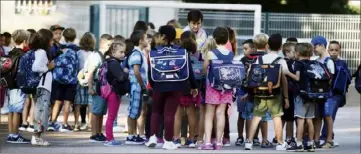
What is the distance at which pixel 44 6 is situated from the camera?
32344 mm

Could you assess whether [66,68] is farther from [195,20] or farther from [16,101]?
[195,20]

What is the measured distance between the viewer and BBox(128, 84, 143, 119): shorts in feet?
53.4

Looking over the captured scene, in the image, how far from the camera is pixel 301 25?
91.9 feet

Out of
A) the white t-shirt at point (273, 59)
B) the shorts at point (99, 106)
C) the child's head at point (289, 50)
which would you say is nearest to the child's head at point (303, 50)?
the white t-shirt at point (273, 59)

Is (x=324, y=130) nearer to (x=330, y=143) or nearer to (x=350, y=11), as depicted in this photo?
(x=330, y=143)

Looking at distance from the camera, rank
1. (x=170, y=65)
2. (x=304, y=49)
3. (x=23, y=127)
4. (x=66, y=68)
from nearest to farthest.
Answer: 1. (x=170, y=65)
2. (x=304, y=49)
3. (x=66, y=68)
4. (x=23, y=127)

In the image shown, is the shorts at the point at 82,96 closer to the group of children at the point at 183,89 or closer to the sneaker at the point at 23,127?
the sneaker at the point at 23,127

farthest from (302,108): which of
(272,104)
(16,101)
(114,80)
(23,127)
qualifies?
(23,127)

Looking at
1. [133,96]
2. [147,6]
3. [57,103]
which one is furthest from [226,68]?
[147,6]

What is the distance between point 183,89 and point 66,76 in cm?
341

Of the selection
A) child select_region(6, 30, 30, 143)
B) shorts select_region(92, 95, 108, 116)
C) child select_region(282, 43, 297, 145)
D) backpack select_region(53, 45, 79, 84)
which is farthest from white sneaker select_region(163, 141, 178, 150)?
backpack select_region(53, 45, 79, 84)

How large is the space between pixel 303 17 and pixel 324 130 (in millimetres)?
Result: 11019

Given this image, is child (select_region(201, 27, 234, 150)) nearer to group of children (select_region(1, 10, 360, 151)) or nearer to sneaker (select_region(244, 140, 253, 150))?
group of children (select_region(1, 10, 360, 151))

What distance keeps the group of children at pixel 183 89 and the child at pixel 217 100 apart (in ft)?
0.04
